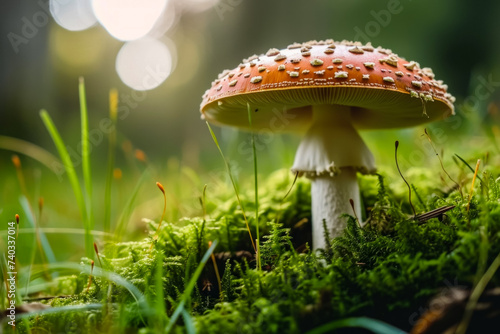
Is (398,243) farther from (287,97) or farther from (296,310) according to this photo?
(287,97)

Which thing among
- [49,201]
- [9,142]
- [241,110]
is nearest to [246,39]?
[9,142]

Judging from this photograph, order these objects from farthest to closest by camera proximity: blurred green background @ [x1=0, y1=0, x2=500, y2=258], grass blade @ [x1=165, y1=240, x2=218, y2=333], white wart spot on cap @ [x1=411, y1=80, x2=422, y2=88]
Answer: blurred green background @ [x1=0, y1=0, x2=500, y2=258]
white wart spot on cap @ [x1=411, y1=80, x2=422, y2=88]
grass blade @ [x1=165, y1=240, x2=218, y2=333]

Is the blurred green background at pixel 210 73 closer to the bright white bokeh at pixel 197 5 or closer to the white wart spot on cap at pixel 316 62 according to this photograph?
the bright white bokeh at pixel 197 5

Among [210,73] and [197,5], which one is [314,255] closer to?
[210,73]

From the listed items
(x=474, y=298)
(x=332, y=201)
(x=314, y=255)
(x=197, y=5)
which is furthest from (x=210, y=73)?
(x=474, y=298)

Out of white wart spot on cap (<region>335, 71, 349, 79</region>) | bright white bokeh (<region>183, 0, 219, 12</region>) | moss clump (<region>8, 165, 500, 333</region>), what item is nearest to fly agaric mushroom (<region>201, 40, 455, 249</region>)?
white wart spot on cap (<region>335, 71, 349, 79</region>)

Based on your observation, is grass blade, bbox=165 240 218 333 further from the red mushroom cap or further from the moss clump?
the red mushroom cap

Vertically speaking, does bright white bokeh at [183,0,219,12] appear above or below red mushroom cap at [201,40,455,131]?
above

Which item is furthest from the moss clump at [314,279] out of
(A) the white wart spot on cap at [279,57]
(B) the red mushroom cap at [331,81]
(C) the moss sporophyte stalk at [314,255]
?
(A) the white wart spot on cap at [279,57]
